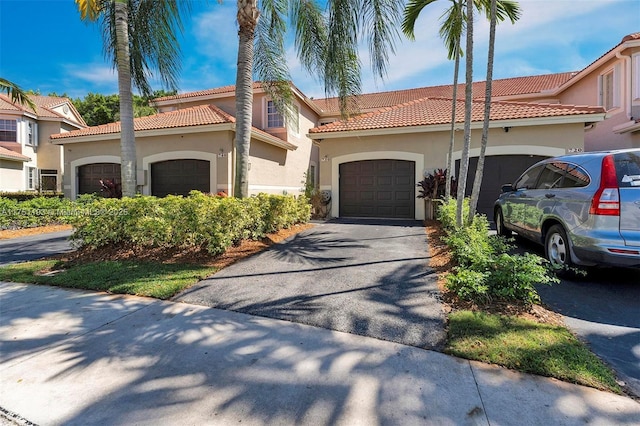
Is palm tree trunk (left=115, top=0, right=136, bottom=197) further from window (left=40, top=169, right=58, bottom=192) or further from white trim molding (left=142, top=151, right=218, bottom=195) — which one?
window (left=40, top=169, right=58, bottom=192)

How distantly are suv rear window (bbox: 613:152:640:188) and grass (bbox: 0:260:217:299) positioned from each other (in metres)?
6.31

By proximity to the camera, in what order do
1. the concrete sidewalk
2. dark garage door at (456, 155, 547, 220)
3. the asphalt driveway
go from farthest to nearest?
1. dark garage door at (456, 155, 547, 220)
2. the asphalt driveway
3. the concrete sidewalk

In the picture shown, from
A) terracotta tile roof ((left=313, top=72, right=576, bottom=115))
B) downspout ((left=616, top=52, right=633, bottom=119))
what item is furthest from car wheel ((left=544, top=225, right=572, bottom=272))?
terracotta tile roof ((left=313, top=72, right=576, bottom=115))

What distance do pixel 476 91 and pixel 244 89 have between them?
1861 centimetres

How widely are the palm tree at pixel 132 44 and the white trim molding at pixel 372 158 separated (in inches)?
268

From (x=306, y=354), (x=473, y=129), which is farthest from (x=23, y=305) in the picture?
(x=473, y=129)

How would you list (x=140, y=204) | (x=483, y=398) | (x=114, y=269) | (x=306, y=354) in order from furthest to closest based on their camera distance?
(x=140, y=204), (x=114, y=269), (x=306, y=354), (x=483, y=398)

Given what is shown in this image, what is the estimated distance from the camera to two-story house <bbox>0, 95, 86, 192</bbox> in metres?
20.5

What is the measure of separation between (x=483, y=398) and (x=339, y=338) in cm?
142

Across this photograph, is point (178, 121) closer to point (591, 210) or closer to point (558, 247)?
point (558, 247)

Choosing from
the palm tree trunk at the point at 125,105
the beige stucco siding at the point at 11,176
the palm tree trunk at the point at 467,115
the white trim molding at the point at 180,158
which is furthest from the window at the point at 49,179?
the palm tree trunk at the point at 467,115

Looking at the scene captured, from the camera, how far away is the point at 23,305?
176 inches

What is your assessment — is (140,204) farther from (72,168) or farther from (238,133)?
(72,168)

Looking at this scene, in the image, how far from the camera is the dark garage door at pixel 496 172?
11.9m
